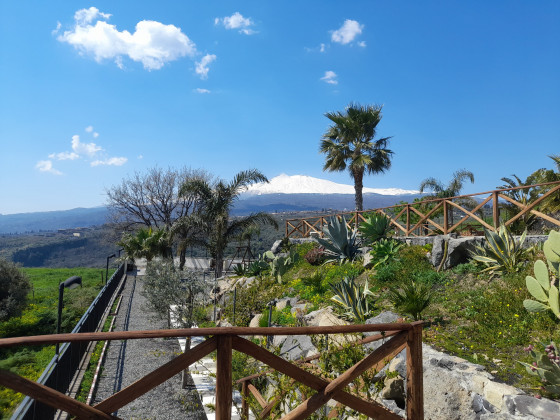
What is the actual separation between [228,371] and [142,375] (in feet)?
25.7

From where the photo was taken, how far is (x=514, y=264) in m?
7.27

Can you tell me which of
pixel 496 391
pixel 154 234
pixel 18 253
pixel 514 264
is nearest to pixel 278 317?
pixel 514 264

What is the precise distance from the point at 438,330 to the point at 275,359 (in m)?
4.64

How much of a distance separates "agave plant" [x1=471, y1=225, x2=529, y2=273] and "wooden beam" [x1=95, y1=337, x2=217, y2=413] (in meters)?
7.03

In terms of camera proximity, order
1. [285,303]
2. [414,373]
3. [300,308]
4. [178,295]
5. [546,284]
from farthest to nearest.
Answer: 1. [285,303]
2. [178,295]
3. [300,308]
4. [546,284]
5. [414,373]

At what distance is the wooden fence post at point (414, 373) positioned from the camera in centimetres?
238

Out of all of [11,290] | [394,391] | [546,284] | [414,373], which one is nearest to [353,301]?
[394,391]

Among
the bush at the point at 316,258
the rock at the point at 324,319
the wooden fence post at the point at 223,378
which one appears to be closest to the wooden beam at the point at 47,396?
the wooden fence post at the point at 223,378

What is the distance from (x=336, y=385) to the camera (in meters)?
2.18

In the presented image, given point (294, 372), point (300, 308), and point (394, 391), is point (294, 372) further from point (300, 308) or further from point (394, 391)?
point (300, 308)

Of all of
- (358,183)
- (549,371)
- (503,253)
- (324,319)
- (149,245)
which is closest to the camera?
(549,371)

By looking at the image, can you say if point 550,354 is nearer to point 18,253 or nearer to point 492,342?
point 492,342

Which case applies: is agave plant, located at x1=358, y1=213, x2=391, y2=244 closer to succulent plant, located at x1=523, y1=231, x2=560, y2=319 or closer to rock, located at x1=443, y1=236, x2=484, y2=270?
rock, located at x1=443, y1=236, x2=484, y2=270

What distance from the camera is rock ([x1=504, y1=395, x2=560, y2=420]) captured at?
3471 mm
